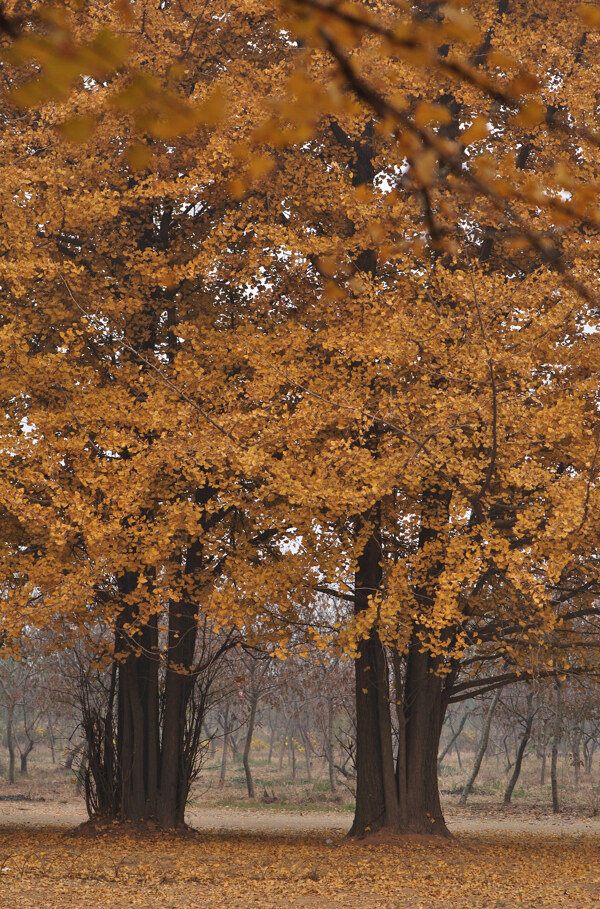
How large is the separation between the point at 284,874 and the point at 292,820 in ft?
32.7

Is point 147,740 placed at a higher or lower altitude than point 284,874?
higher

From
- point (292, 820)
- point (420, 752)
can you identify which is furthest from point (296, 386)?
point (292, 820)

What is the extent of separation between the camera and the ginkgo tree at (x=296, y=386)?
7.80 m

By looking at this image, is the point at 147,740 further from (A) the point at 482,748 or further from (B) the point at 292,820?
(A) the point at 482,748

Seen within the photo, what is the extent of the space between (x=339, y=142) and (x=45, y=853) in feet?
29.0

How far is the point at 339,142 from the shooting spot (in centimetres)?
1109

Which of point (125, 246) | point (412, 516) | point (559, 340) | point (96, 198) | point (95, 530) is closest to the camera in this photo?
point (95, 530)

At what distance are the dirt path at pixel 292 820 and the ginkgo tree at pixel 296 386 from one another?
499 cm

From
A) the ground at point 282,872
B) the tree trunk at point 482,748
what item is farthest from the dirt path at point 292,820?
the ground at point 282,872

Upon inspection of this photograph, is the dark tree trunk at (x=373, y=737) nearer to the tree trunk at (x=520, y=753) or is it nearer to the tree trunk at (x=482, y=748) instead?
the tree trunk at (x=482, y=748)

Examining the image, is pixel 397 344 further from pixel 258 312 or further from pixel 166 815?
pixel 166 815

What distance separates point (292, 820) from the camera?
55.8 ft

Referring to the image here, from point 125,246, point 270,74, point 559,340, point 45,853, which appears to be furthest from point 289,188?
point 45,853

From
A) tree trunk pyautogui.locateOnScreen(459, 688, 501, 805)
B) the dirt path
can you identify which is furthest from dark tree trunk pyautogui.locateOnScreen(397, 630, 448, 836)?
tree trunk pyautogui.locateOnScreen(459, 688, 501, 805)
